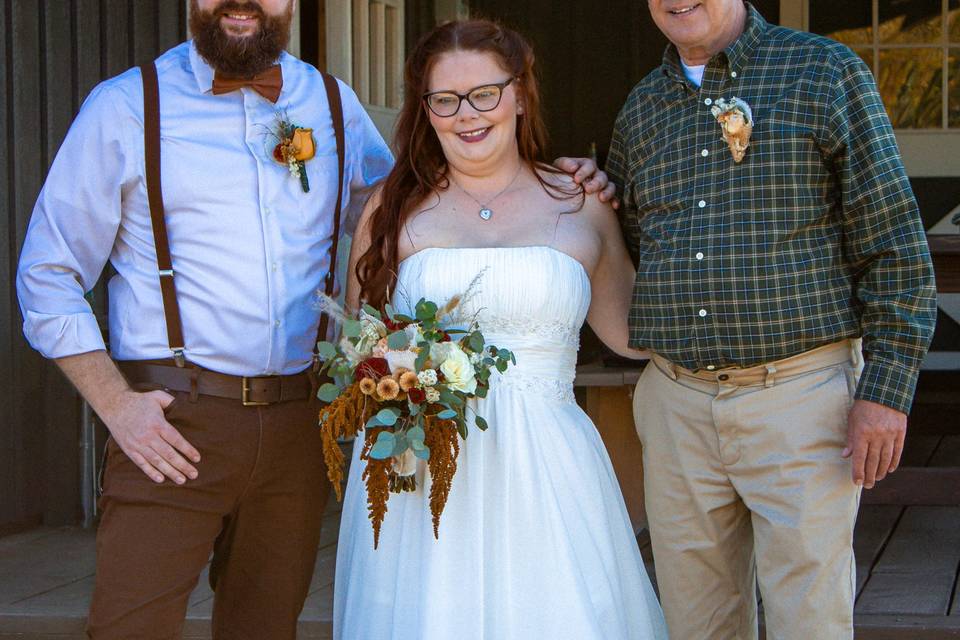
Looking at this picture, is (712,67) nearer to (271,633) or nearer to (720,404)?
(720,404)

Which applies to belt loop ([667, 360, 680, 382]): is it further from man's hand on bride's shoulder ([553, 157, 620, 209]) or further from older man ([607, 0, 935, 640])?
man's hand on bride's shoulder ([553, 157, 620, 209])

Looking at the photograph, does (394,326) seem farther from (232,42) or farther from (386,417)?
(232,42)

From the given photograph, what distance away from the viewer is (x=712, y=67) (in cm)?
289

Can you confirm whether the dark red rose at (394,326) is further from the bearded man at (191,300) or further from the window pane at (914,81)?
the window pane at (914,81)

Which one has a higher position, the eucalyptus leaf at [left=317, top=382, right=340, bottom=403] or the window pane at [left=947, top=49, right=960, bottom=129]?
the window pane at [left=947, top=49, right=960, bottom=129]

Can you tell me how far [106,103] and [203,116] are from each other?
22 centimetres

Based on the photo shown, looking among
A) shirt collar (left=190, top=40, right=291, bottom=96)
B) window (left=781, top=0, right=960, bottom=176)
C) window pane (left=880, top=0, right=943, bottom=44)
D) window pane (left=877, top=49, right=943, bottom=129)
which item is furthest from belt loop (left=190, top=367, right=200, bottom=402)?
window pane (left=880, top=0, right=943, bottom=44)

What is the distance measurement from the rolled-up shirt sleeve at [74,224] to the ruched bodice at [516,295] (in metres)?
0.70

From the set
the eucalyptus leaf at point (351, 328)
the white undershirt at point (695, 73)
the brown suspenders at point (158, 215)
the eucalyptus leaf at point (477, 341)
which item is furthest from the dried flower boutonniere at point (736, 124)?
the brown suspenders at point (158, 215)

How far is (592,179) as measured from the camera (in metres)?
3.22

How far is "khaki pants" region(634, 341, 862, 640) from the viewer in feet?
9.25

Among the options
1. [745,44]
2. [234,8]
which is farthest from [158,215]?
[745,44]

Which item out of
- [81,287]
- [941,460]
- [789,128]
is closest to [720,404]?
[789,128]

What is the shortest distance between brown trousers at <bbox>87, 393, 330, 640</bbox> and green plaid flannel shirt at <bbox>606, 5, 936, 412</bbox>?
3.02ft
